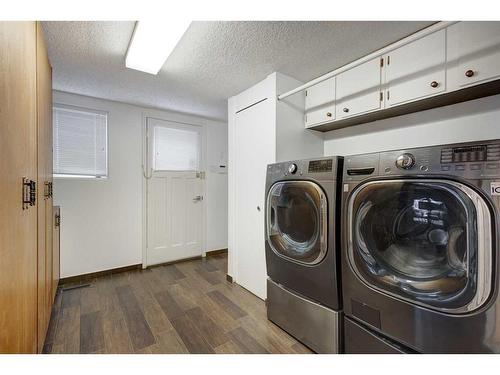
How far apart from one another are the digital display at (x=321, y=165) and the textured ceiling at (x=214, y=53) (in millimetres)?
877

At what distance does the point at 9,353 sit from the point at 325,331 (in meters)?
1.49

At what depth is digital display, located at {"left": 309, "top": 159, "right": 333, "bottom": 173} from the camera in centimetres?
139

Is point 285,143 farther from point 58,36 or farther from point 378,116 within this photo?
point 58,36

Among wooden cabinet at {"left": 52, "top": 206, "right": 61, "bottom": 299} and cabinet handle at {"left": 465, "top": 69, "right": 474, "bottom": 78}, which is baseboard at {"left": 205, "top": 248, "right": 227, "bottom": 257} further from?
cabinet handle at {"left": 465, "top": 69, "right": 474, "bottom": 78}

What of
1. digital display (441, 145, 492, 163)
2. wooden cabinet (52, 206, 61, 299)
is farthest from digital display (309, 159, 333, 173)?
wooden cabinet (52, 206, 61, 299)

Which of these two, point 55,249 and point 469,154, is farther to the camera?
point 55,249

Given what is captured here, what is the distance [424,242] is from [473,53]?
1099 millimetres

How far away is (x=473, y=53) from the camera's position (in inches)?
49.0

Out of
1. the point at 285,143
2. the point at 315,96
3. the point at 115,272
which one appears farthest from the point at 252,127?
the point at 115,272

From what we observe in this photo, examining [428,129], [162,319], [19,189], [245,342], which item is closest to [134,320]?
[162,319]

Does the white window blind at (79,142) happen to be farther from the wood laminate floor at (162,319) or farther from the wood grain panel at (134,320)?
the wood grain panel at (134,320)

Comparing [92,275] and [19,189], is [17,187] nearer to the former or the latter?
[19,189]

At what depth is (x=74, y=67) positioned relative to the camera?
1.98 m
